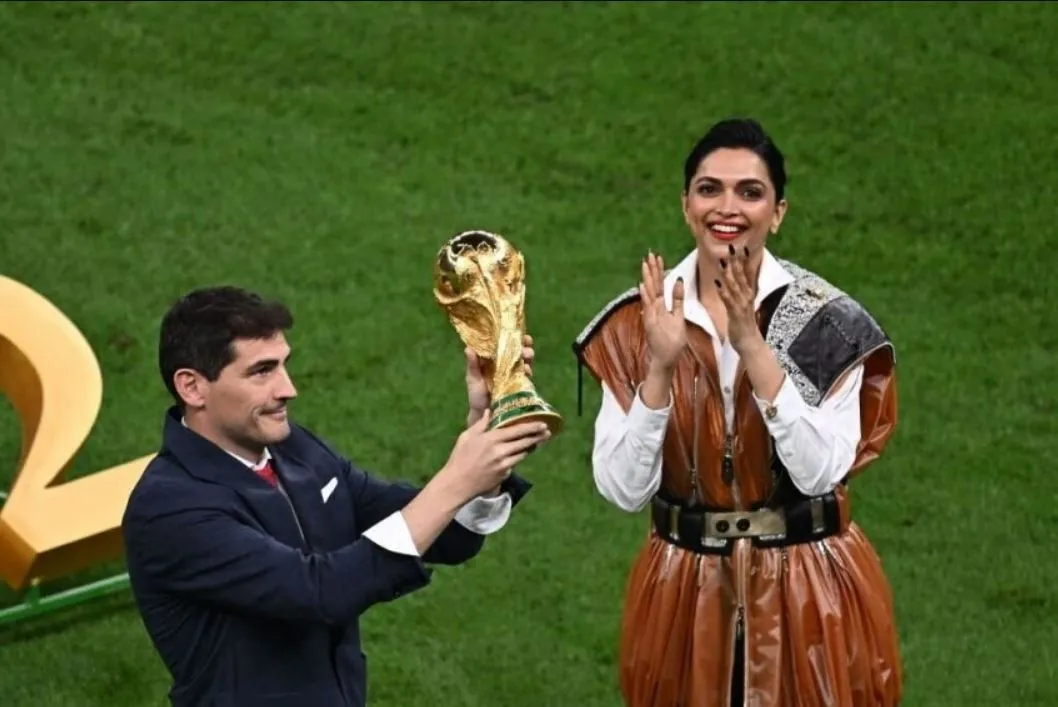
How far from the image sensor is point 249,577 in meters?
3.99

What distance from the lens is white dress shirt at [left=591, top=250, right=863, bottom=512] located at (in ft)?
14.9

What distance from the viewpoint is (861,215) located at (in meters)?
9.61

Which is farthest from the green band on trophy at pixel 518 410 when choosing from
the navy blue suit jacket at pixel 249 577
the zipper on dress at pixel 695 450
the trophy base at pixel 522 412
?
the zipper on dress at pixel 695 450

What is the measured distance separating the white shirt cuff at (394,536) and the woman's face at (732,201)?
108 cm

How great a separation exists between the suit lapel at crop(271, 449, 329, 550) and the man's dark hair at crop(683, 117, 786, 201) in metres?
1.14

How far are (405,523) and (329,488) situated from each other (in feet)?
1.27

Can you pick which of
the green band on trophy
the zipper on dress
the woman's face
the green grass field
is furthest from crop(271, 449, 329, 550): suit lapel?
the green grass field

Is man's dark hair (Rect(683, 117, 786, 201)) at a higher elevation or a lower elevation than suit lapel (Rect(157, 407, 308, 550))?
higher

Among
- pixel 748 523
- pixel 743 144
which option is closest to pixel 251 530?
pixel 748 523

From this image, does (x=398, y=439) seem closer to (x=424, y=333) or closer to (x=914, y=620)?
(x=424, y=333)

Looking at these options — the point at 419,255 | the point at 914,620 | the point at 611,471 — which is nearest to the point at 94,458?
the point at 419,255

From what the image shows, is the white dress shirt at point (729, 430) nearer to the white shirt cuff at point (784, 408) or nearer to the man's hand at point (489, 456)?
the white shirt cuff at point (784, 408)

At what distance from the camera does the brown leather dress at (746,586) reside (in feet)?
15.5

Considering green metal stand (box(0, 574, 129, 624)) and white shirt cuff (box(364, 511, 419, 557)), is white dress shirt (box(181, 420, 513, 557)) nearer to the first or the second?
white shirt cuff (box(364, 511, 419, 557))
